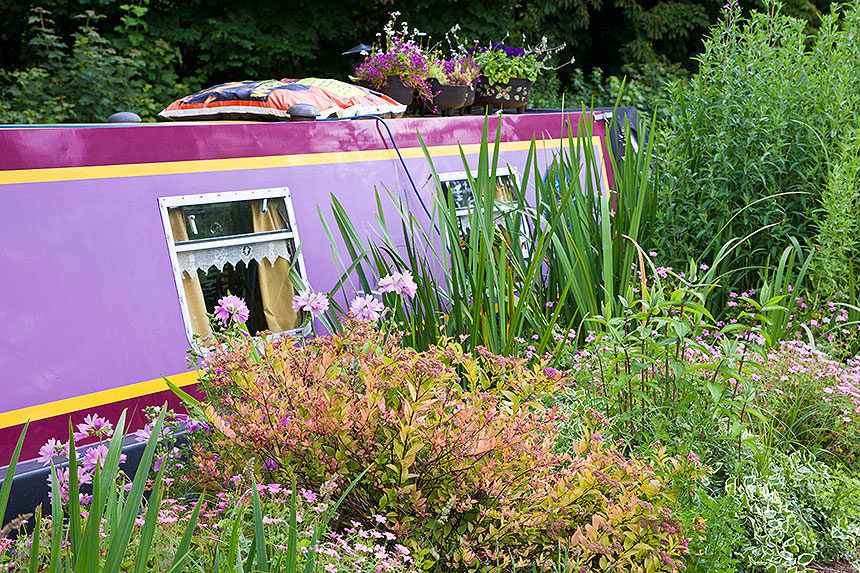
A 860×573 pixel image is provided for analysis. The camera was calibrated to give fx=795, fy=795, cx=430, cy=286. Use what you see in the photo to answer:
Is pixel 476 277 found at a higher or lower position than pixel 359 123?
lower

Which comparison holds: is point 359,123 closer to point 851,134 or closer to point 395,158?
point 395,158

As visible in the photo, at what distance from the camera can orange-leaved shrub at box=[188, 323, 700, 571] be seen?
5.72ft

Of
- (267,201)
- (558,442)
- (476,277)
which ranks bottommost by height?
(558,442)

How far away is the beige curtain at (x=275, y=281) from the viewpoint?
3055 mm

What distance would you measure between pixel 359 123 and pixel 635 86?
8.17m

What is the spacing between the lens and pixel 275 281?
3076 mm

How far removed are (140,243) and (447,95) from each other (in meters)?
2.09

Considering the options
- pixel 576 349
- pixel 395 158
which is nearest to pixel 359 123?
pixel 395 158

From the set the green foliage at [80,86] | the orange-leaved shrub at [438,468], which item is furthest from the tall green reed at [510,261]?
the green foliage at [80,86]

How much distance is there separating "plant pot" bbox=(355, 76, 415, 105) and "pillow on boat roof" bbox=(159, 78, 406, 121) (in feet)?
0.88

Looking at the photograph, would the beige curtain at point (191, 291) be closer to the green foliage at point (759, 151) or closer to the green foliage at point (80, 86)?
the green foliage at point (759, 151)

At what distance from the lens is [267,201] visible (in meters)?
3.14

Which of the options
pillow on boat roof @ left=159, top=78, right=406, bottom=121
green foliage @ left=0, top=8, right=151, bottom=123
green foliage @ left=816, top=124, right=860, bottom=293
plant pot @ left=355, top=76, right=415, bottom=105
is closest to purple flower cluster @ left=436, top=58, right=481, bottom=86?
plant pot @ left=355, top=76, right=415, bottom=105

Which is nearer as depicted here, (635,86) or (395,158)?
(395,158)
